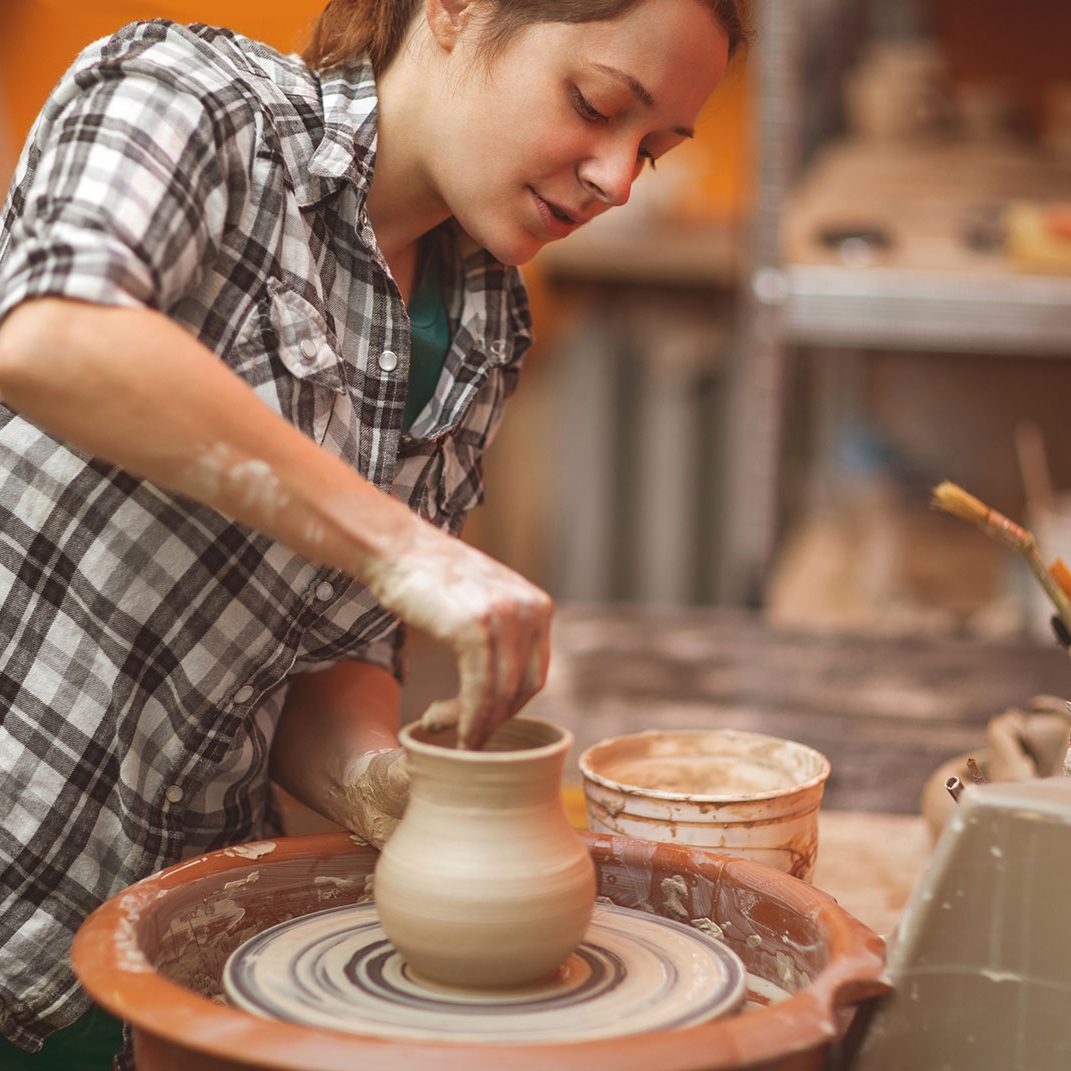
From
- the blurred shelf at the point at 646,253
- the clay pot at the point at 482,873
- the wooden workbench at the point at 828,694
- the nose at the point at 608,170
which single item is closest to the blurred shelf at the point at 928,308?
the wooden workbench at the point at 828,694

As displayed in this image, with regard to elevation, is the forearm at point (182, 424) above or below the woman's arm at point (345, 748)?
above

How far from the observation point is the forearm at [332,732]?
5.00ft

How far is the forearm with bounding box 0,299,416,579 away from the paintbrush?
→ 554 mm

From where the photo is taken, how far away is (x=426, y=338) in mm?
1532

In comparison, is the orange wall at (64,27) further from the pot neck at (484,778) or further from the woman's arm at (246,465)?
the pot neck at (484,778)

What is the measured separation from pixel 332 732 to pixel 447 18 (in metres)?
0.73

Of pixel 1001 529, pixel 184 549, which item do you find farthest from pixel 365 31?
pixel 1001 529

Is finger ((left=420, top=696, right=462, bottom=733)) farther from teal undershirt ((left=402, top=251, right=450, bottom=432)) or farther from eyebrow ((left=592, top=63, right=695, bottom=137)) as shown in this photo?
eyebrow ((left=592, top=63, right=695, bottom=137))

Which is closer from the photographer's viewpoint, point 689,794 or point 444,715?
point 444,715

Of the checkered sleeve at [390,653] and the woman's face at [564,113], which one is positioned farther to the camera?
the checkered sleeve at [390,653]

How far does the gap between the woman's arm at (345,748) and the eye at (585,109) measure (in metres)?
0.61

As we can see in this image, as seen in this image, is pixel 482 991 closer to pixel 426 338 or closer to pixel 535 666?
pixel 535 666

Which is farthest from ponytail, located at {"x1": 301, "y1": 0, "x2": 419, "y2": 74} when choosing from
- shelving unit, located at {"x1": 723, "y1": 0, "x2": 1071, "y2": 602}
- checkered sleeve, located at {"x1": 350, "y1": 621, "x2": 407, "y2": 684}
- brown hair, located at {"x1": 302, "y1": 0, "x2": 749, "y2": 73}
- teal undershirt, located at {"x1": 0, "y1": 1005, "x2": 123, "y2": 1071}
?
shelving unit, located at {"x1": 723, "y1": 0, "x2": 1071, "y2": 602}

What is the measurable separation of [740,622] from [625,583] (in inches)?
88.0
